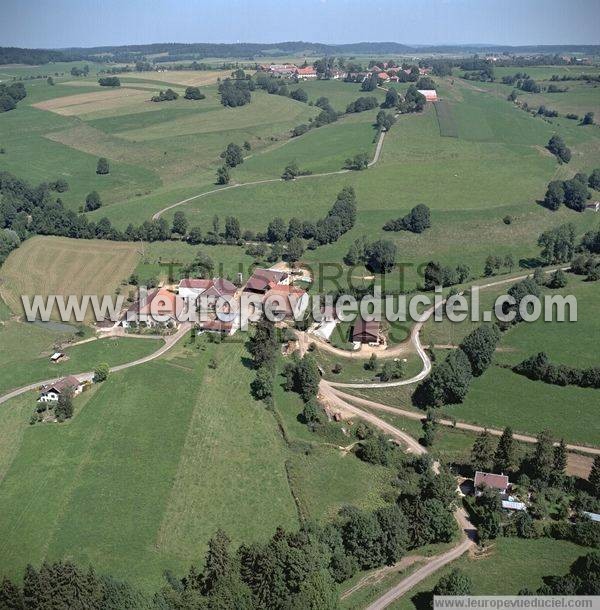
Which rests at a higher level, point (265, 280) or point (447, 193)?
point (447, 193)

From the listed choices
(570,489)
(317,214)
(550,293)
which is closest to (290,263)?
(317,214)

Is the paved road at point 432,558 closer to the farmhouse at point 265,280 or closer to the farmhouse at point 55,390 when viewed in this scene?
the farmhouse at point 265,280

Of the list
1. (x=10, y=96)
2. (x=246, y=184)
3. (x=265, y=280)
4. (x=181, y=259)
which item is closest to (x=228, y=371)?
(x=265, y=280)

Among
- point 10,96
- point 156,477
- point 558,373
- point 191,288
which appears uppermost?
point 10,96

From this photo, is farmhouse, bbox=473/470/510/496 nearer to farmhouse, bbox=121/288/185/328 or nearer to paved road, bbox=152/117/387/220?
farmhouse, bbox=121/288/185/328

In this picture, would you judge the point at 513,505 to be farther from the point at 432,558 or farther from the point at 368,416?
the point at 368,416

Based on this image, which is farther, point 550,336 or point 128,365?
point 550,336

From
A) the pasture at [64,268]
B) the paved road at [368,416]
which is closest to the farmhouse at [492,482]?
the paved road at [368,416]
